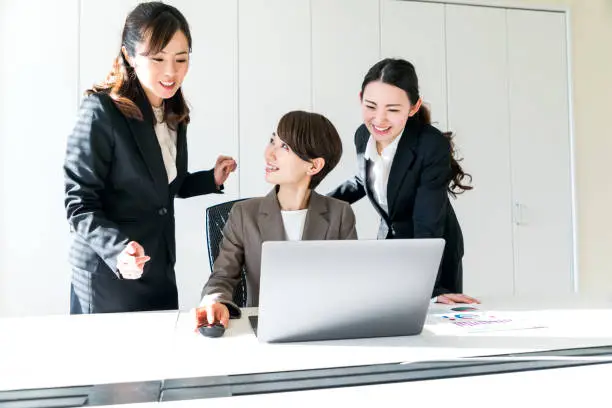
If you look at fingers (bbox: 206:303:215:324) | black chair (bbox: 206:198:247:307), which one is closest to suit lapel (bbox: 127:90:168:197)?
black chair (bbox: 206:198:247:307)

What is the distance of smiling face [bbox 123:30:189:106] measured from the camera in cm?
208

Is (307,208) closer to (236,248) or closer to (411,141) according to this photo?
(236,248)

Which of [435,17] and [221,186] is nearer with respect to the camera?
[221,186]

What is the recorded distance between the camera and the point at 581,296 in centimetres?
181

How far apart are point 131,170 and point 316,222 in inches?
26.3

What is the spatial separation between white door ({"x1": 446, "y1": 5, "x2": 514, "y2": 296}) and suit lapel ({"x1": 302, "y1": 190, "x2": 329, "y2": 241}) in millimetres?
1948

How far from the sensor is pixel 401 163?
2410 mm

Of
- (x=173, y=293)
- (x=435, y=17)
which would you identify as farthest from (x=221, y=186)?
(x=435, y=17)

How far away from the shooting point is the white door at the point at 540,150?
12.5ft

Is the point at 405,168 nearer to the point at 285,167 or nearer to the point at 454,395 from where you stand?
the point at 285,167

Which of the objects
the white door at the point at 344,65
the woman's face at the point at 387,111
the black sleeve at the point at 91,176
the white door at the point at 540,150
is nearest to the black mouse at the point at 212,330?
the black sleeve at the point at 91,176

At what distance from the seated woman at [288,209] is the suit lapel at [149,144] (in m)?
0.32

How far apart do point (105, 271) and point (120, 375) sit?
3.35 feet

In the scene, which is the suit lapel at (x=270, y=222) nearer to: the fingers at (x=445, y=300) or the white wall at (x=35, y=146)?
the fingers at (x=445, y=300)
